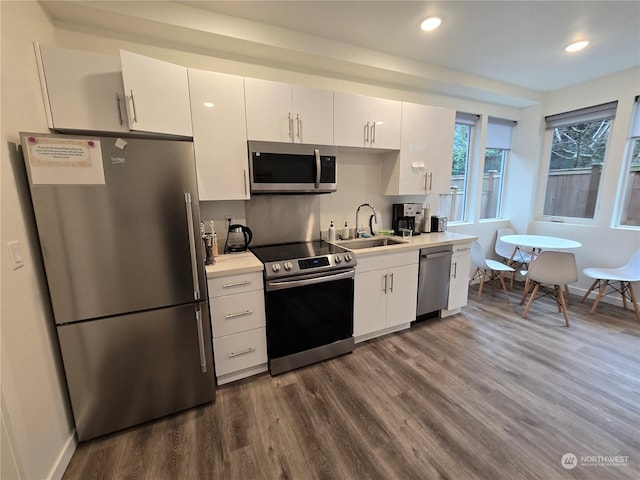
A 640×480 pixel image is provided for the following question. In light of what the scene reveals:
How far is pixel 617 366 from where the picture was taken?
225 centimetres

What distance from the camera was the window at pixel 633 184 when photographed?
10.2 feet

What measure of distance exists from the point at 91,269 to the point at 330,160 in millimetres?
→ 1848

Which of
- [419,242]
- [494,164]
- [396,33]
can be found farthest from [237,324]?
[494,164]

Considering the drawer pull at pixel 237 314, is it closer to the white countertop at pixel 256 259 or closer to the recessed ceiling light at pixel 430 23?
the white countertop at pixel 256 259

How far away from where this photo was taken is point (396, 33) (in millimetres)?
2246

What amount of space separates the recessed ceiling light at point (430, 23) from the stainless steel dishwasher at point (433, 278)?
1.87 meters

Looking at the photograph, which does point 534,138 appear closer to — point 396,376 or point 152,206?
point 396,376

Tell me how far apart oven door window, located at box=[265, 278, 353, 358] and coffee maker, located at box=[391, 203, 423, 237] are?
1.21 metres

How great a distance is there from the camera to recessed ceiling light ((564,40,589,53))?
8.03 ft

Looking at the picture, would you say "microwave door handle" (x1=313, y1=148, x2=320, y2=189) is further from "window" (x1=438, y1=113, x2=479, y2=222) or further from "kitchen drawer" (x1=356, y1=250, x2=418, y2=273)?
"window" (x1=438, y1=113, x2=479, y2=222)

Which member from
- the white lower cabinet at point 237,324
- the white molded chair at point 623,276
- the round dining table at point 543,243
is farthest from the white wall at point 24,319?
the white molded chair at point 623,276

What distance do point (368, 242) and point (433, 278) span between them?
78 cm

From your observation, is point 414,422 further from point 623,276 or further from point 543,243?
point 623,276

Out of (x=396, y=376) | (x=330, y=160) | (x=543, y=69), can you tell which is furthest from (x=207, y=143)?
(x=543, y=69)
